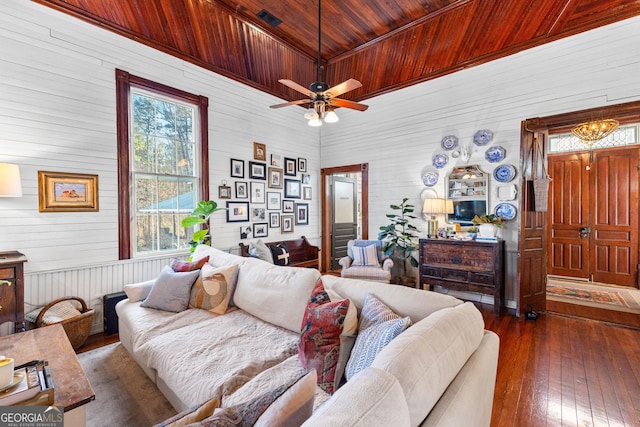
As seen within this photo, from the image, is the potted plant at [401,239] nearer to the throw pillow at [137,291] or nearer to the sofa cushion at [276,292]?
the sofa cushion at [276,292]

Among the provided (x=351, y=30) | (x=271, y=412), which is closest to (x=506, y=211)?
(x=351, y=30)

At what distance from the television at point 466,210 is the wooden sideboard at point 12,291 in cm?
525

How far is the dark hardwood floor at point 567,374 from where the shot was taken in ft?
6.48

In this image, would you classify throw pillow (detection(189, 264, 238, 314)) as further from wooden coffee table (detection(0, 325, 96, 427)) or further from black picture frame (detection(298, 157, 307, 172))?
black picture frame (detection(298, 157, 307, 172))

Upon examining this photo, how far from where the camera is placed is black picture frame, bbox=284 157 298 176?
5535mm

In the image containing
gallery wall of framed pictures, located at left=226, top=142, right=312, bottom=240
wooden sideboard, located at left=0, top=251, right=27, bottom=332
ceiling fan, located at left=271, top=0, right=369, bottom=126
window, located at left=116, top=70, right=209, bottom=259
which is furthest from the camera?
gallery wall of framed pictures, located at left=226, top=142, right=312, bottom=240

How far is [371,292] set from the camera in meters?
1.82

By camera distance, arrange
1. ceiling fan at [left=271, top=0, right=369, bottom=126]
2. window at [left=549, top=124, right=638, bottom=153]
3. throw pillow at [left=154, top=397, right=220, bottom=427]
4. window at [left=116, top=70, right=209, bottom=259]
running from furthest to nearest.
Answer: window at [left=549, top=124, right=638, bottom=153] < window at [left=116, top=70, right=209, bottom=259] < ceiling fan at [left=271, top=0, right=369, bottom=126] < throw pillow at [left=154, top=397, right=220, bottom=427]

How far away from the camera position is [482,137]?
4.24 m

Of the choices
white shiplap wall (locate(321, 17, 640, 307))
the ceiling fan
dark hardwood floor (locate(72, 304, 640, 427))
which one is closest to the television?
white shiplap wall (locate(321, 17, 640, 307))

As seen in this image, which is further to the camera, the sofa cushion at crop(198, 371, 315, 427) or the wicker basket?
the wicker basket

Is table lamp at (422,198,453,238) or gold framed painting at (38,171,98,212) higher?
gold framed painting at (38,171,98,212)

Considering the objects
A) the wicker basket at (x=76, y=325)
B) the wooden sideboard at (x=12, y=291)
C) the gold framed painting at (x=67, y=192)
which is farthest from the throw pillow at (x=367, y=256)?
the wooden sideboard at (x=12, y=291)

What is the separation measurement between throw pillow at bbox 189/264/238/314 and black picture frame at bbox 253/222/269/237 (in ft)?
7.80
